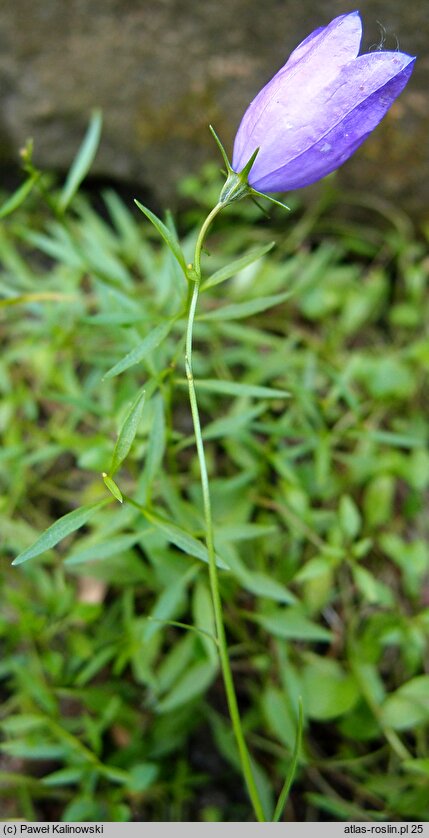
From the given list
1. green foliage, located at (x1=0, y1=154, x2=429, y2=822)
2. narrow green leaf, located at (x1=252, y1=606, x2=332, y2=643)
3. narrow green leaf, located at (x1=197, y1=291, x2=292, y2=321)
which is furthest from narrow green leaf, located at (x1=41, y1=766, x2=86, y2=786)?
narrow green leaf, located at (x1=197, y1=291, x2=292, y2=321)

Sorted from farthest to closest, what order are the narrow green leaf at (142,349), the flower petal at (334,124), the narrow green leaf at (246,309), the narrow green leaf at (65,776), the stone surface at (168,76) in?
the stone surface at (168,76)
the narrow green leaf at (65,776)
the narrow green leaf at (246,309)
the narrow green leaf at (142,349)
the flower petal at (334,124)

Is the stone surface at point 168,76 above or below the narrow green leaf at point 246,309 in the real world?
above

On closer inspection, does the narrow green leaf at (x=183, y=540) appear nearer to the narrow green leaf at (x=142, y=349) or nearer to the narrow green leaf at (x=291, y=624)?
the narrow green leaf at (x=142, y=349)

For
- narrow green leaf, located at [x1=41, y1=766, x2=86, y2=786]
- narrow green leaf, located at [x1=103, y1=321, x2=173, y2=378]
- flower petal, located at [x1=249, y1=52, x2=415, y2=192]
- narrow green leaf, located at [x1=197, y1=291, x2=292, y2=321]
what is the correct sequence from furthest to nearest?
narrow green leaf, located at [x1=41, y1=766, x2=86, y2=786] → narrow green leaf, located at [x1=197, y1=291, x2=292, y2=321] → narrow green leaf, located at [x1=103, y1=321, x2=173, y2=378] → flower petal, located at [x1=249, y1=52, x2=415, y2=192]

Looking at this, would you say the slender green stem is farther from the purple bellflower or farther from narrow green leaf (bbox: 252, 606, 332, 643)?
narrow green leaf (bbox: 252, 606, 332, 643)

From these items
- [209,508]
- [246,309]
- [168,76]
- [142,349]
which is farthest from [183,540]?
[168,76]

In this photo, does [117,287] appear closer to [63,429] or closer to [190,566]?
[63,429]

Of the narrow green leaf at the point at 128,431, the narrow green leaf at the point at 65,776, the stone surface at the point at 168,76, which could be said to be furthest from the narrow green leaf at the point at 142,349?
the stone surface at the point at 168,76
